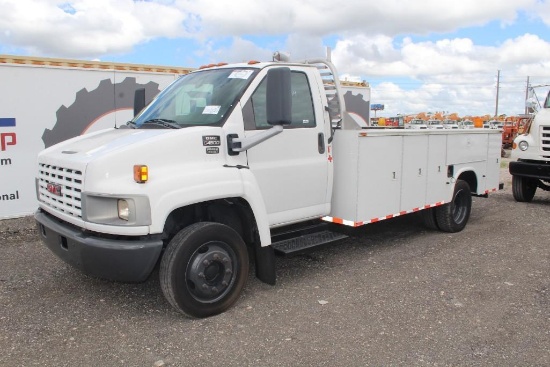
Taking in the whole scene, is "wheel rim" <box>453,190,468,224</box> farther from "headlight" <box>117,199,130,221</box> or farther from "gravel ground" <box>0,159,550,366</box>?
"headlight" <box>117,199,130,221</box>

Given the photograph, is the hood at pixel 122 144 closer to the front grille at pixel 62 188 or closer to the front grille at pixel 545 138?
the front grille at pixel 62 188

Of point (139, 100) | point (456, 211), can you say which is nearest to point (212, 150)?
point (139, 100)

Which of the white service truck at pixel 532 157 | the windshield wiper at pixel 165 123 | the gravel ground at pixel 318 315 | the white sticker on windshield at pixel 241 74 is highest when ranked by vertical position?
the white sticker on windshield at pixel 241 74

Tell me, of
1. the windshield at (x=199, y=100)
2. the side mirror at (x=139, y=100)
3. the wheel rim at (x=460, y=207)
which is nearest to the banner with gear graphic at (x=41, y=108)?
the side mirror at (x=139, y=100)

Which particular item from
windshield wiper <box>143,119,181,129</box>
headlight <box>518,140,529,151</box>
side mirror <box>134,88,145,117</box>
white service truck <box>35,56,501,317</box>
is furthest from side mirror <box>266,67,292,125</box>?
headlight <box>518,140,529,151</box>

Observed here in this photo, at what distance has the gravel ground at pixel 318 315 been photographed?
140 inches

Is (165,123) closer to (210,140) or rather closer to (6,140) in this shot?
(210,140)

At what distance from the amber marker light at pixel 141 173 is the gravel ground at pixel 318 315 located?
127 centimetres

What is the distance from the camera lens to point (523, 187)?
395 inches

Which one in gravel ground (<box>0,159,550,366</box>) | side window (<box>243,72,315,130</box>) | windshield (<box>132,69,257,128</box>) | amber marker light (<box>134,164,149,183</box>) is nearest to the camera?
gravel ground (<box>0,159,550,366</box>)

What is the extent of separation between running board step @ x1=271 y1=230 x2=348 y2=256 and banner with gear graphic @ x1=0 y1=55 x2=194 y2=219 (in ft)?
17.2

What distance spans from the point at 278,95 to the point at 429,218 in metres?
4.15

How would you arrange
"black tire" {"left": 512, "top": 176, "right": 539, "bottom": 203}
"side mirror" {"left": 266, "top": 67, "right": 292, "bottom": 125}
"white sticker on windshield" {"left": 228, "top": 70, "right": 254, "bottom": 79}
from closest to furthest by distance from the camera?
"side mirror" {"left": 266, "top": 67, "right": 292, "bottom": 125} → "white sticker on windshield" {"left": 228, "top": 70, "right": 254, "bottom": 79} → "black tire" {"left": 512, "top": 176, "right": 539, "bottom": 203}

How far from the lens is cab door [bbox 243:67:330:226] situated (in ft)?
14.9
